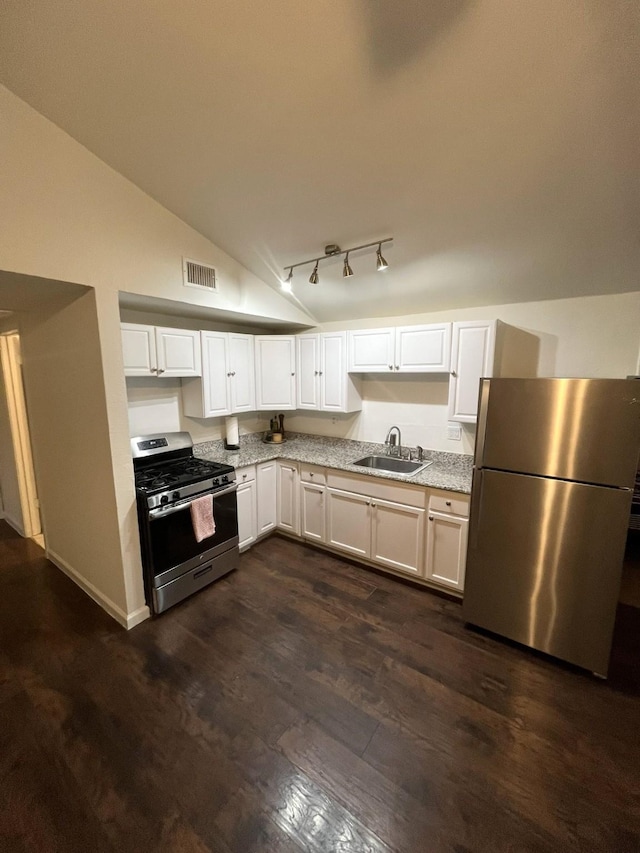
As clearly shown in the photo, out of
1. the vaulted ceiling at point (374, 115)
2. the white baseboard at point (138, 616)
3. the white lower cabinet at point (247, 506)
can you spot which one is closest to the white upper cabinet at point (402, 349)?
the vaulted ceiling at point (374, 115)

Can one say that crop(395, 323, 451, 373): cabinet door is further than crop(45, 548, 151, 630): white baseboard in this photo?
Yes

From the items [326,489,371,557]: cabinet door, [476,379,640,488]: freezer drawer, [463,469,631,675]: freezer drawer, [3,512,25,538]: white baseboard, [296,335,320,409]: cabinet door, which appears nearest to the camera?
[476,379,640,488]: freezer drawer

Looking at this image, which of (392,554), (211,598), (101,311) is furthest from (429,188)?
(211,598)

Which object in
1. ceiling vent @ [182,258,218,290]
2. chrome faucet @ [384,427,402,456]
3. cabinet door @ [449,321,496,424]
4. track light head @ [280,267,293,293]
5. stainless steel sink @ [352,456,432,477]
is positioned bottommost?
stainless steel sink @ [352,456,432,477]

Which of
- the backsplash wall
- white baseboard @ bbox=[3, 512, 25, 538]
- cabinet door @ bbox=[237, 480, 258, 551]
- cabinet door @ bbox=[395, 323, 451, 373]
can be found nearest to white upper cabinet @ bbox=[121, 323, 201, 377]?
the backsplash wall

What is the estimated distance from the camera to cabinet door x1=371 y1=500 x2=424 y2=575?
2744 millimetres

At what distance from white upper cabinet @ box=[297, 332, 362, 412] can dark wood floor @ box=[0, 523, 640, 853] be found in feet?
6.19

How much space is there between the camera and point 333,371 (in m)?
3.48

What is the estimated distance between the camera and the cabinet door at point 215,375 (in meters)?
3.10

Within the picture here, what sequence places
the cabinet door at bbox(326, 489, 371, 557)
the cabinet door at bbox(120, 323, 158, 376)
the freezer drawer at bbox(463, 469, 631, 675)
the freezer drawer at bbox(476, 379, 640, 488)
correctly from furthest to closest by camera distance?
1. the cabinet door at bbox(326, 489, 371, 557)
2. the cabinet door at bbox(120, 323, 158, 376)
3. the freezer drawer at bbox(463, 469, 631, 675)
4. the freezer drawer at bbox(476, 379, 640, 488)

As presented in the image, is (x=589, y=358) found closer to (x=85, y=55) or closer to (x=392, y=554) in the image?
(x=392, y=554)

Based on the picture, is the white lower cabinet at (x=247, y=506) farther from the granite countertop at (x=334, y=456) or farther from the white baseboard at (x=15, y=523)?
the white baseboard at (x=15, y=523)

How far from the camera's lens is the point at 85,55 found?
1.46m

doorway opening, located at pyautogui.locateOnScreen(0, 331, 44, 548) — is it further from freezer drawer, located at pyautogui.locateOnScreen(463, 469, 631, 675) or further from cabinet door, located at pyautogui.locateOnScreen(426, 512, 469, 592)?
freezer drawer, located at pyautogui.locateOnScreen(463, 469, 631, 675)
